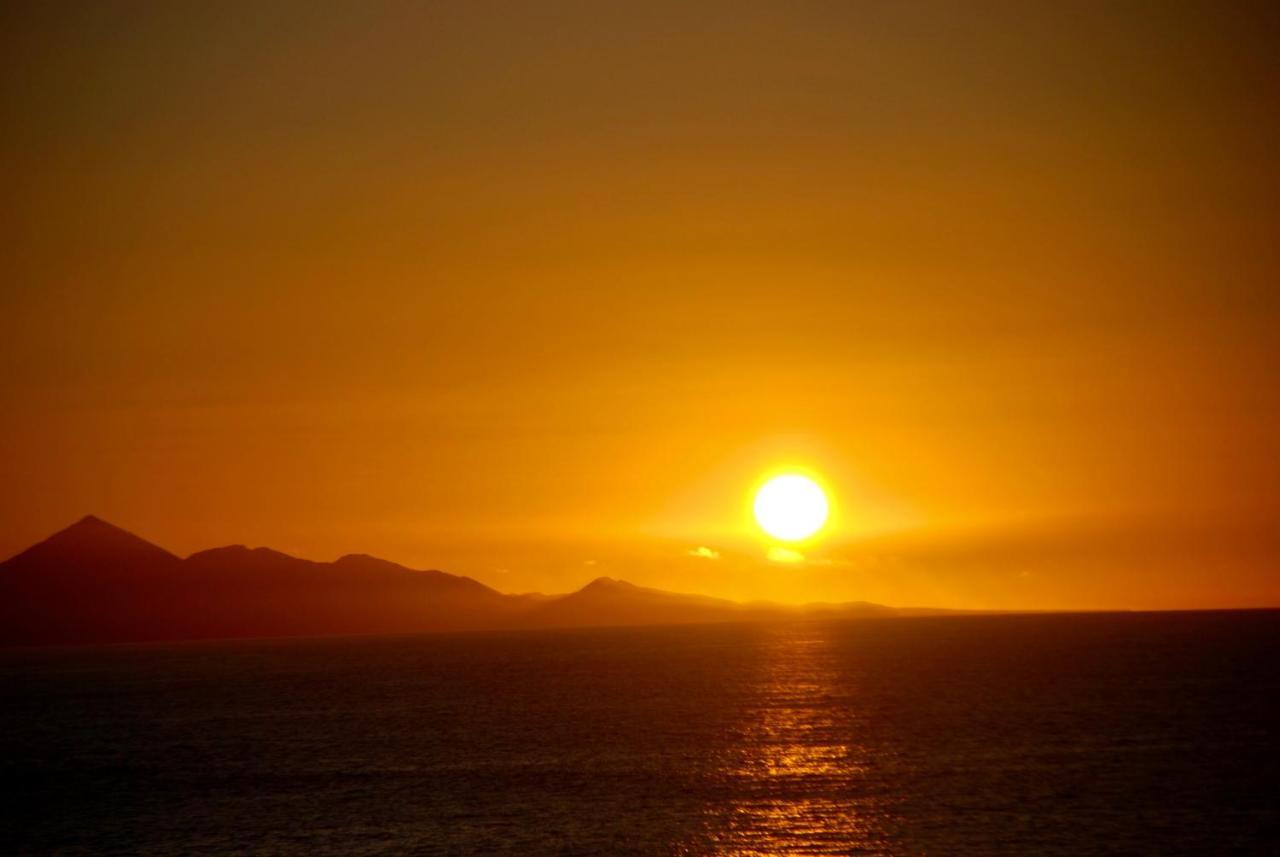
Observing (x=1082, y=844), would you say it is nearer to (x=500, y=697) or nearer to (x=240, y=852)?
(x=240, y=852)

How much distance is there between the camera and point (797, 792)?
252 feet

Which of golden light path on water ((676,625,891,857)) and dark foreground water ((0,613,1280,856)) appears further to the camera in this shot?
dark foreground water ((0,613,1280,856))

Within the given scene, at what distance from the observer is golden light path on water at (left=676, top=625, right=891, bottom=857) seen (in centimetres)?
6266

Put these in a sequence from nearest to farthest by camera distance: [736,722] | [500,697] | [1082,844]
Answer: [1082,844] < [736,722] < [500,697]

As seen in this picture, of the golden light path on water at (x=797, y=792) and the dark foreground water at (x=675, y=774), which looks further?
the dark foreground water at (x=675, y=774)

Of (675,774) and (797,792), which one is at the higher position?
(675,774)

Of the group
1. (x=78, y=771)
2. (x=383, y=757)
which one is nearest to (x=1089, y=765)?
(x=383, y=757)

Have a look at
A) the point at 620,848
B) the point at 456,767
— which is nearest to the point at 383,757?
the point at 456,767

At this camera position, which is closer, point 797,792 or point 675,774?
point 797,792

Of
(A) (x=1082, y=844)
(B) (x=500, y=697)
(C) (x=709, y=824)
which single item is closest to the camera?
(A) (x=1082, y=844)

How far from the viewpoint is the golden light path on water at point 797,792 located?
6266cm

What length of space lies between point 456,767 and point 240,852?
29317mm

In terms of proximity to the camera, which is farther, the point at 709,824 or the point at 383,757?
the point at 383,757

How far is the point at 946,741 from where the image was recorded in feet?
330
